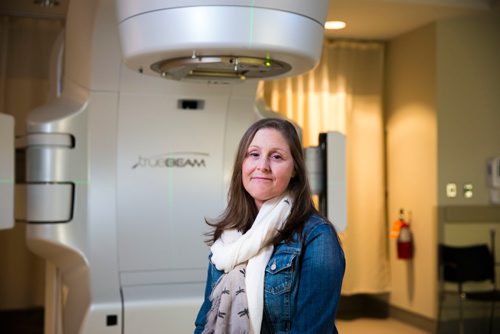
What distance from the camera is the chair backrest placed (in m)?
4.30

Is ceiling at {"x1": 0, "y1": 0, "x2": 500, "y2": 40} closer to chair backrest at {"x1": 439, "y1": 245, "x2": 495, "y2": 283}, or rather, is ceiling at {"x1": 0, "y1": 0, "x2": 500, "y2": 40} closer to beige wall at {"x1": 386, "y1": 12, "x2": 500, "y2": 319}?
beige wall at {"x1": 386, "y1": 12, "x2": 500, "y2": 319}

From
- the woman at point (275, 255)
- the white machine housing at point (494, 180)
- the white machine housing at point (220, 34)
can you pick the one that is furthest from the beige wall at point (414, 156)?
the woman at point (275, 255)

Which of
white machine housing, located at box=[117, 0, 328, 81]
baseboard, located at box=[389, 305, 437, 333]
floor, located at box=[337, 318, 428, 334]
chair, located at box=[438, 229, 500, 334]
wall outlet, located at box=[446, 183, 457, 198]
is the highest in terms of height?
white machine housing, located at box=[117, 0, 328, 81]

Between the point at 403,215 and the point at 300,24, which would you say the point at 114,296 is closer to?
the point at 300,24

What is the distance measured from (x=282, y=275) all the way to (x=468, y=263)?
3322 mm

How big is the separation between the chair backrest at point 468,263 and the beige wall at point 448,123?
8 centimetres

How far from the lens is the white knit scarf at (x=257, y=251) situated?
4.28ft

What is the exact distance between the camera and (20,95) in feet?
13.9

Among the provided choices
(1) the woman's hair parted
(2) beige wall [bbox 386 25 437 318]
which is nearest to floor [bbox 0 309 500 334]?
(2) beige wall [bbox 386 25 437 318]

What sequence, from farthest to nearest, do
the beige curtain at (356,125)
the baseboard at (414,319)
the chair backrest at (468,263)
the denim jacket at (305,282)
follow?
the beige curtain at (356,125)
the baseboard at (414,319)
the chair backrest at (468,263)
the denim jacket at (305,282)

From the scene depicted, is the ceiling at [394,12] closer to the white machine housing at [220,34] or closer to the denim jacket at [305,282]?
the white machine housing at [220,34]

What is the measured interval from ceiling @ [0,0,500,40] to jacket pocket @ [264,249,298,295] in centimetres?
281

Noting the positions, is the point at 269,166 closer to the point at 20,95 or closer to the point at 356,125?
the point at 20,95

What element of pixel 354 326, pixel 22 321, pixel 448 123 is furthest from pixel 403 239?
pixel 22 321
